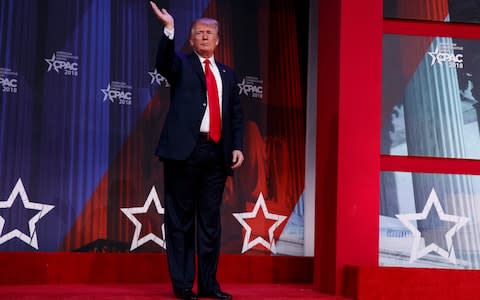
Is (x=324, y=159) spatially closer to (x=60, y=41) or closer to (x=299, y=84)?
(x=299, y=84)

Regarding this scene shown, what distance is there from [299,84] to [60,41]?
1.56m

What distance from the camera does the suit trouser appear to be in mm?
3189

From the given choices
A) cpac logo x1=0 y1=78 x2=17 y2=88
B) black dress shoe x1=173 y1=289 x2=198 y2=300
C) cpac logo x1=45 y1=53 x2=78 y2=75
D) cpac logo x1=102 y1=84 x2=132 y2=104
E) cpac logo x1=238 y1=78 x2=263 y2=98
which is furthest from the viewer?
cpac logo x1=238 y1=78 x2=263 y2=98

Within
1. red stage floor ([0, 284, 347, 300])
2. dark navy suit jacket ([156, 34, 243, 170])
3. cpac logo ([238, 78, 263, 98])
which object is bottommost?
red stage floor ([0, 284, 347, 300])

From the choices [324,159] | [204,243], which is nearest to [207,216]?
[204,243]

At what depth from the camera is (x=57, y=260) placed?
4133 millimetres

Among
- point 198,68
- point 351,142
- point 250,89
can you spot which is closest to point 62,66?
point 250,89

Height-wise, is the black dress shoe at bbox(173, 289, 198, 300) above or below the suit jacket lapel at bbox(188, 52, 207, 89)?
below

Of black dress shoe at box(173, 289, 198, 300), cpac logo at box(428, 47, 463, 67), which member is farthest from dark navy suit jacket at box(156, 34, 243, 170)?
cpac logo at box(428, 47, 463, 67)

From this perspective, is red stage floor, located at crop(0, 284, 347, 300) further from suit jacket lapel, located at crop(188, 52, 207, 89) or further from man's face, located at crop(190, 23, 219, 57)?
man's face, located at crop(190, 23, 219, 57)

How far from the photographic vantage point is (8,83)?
166 inches

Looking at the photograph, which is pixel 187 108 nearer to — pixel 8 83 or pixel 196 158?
pixel 196 158

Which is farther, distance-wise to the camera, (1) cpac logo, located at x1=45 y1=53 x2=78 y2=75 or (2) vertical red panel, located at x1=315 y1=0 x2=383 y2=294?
(1) cpac logo, located at x1=45 y1=53 x2=78 y2=75

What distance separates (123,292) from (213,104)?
98cm
